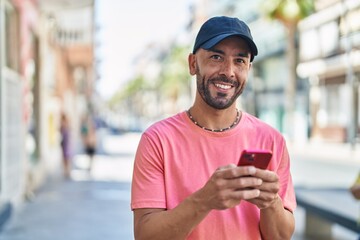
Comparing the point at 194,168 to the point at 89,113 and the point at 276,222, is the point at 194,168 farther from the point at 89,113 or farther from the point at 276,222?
the point at 89,113

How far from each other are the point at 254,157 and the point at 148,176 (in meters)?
0.47

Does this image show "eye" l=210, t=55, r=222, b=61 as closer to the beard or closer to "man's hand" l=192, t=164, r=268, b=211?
the beard

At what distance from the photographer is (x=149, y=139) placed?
2137 millimetres

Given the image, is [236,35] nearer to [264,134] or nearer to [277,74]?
[264,134]

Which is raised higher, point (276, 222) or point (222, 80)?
point (222, 80)

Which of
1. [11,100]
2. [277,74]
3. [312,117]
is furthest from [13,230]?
[277,74]

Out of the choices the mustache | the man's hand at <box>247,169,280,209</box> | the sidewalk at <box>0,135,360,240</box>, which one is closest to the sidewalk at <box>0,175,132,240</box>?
the sidewalk at <box>0,135,360,240</box>

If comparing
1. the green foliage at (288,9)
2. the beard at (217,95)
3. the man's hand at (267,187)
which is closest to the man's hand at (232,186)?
the man's hand at (267,187)

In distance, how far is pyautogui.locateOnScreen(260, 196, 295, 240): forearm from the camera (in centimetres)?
201

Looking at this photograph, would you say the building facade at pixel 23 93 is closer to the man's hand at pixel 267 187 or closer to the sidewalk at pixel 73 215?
the sidewalk at pixel 73 215

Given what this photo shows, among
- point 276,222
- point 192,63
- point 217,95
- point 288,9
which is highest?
point 288,9

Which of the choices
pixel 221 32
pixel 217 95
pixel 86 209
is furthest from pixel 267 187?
pixel 86 209

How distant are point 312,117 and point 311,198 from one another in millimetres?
34359

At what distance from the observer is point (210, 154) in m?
2.10
